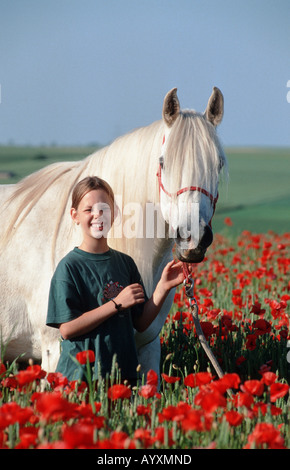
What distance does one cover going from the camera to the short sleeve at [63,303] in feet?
9.55

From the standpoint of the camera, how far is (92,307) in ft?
9.89

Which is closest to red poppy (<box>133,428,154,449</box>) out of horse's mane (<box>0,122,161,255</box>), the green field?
horse's mane (<box>0,122,161,255</box>)

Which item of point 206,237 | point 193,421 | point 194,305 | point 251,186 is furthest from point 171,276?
point 251,186

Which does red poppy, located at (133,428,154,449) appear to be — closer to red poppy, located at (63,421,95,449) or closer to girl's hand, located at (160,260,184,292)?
red poppy, located at (63,421,95,449)

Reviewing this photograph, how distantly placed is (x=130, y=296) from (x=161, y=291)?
9.0 inches

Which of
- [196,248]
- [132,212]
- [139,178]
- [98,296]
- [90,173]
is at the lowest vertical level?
[98,296]

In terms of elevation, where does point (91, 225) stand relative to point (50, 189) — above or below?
below

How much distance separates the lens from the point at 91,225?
3043 millimetres

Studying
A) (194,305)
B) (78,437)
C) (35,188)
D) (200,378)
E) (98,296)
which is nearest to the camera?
(78,437)

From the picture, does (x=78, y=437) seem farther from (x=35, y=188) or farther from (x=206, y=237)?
(x=35, y=188)

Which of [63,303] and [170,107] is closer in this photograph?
[63,303]
